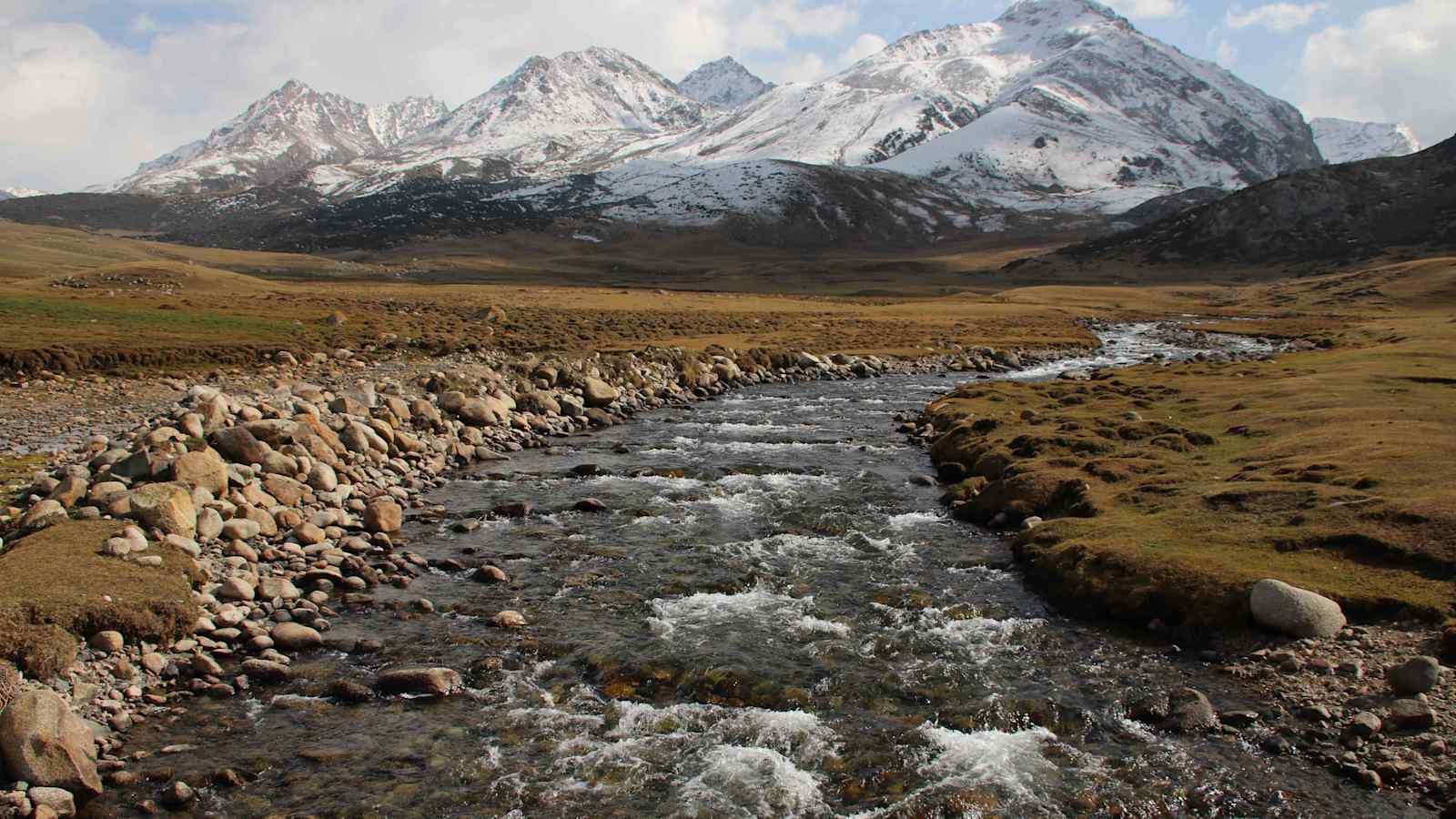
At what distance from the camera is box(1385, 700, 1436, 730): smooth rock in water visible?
1298cm

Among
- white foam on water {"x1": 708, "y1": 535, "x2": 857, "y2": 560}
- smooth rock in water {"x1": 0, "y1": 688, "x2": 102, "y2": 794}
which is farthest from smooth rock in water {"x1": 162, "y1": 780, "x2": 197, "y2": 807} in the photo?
white foam on water {"x1": 708, "y1": 535, "x2": 857, "y2": 560}

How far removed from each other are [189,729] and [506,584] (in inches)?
295

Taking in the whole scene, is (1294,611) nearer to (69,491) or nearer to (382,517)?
(382,517)

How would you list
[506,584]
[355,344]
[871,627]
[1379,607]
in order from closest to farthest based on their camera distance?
[1379,607] < [871,627] < [506,584] < [355,344]

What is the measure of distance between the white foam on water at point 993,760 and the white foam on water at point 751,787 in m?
1.86

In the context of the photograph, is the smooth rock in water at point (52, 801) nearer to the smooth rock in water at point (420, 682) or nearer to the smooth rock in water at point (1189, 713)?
the smooth rock in water at point (420, 682)

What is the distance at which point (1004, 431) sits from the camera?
3447 cm

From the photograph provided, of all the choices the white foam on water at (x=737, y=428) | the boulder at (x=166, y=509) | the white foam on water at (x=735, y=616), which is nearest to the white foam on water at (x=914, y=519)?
the white foam on water at (x=735, y=616)

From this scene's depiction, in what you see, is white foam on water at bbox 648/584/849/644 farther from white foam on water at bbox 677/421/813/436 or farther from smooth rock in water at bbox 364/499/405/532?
white foam on water at bbox 677/421/813/436

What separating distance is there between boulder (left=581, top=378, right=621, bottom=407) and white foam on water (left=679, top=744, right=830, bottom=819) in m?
31.7

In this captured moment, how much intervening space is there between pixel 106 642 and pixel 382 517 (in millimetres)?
9239

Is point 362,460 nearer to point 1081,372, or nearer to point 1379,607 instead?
point 1379,607

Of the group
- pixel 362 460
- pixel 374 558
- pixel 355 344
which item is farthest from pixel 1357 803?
pixel 355 344

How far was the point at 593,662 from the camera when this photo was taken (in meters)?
16.5
